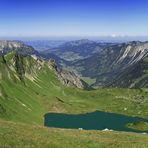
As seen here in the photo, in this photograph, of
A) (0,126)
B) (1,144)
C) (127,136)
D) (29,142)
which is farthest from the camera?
(127,136)

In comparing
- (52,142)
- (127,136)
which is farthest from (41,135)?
(127,136)

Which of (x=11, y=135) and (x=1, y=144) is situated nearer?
(x=1, y=144)

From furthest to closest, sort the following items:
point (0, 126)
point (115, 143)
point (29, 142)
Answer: point (0, 126)
point (115, 143)
point (29, 142)

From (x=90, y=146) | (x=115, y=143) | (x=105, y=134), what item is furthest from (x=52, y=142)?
(x=105, y=134)

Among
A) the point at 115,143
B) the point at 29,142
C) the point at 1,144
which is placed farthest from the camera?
the point at 115,143

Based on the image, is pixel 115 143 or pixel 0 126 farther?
pixel 0 126

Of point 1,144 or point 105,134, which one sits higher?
point 1,144

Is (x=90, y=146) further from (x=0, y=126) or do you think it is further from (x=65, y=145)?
(x=0, y=126)

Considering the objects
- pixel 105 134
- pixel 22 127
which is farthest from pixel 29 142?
pixel 105 134

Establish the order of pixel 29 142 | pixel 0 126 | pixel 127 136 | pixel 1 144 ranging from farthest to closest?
1. pixel 127 136
2. pixel 0 126
3. pixel 29 142
4. pixel 1 144

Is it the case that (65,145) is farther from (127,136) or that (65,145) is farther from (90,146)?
(127,136)
